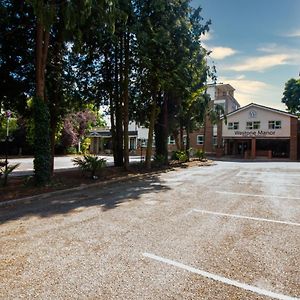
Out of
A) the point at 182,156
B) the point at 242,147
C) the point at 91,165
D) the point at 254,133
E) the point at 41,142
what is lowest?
the point at 182,156

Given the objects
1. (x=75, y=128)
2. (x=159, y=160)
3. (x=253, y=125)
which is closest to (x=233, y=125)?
(x=253, y=125)

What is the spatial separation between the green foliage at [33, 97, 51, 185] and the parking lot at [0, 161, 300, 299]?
2.36 metres

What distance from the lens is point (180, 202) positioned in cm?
945

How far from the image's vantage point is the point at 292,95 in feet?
174

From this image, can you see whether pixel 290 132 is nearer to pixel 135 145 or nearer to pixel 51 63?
pixel 135 145

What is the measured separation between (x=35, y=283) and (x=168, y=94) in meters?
20.1

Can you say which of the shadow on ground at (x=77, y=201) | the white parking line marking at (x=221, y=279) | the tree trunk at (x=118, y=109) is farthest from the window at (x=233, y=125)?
the white parking line marking at (x=221, y=279)

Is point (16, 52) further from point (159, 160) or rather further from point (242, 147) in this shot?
point (242, 147)

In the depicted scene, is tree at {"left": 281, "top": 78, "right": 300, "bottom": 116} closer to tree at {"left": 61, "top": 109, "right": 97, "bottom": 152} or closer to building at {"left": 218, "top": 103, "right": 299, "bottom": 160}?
building at {"left": 218, "top": 103, "right": 299, "bottom": 160}

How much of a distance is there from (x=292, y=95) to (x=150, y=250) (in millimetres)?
55202

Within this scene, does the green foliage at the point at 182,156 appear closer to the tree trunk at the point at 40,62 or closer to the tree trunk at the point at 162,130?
the tree trunk at the point at 162,130

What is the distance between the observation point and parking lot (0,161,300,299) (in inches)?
151

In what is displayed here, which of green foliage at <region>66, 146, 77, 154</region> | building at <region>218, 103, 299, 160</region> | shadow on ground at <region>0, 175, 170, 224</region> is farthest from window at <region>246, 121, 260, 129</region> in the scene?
shadow on ground at <region>0, 175, 170, 224</region>

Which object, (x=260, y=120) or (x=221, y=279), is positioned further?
(x=260, y=120)
